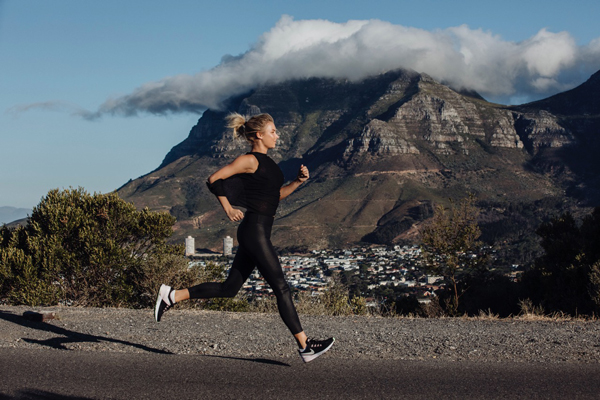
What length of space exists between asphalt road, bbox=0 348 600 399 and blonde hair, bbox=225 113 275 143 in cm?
187

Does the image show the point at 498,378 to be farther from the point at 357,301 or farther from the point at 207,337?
the point at 357,301

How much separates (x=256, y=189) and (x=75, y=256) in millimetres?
7521

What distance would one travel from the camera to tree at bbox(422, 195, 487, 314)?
46.6 ft

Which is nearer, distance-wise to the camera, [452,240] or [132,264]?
[132,264]

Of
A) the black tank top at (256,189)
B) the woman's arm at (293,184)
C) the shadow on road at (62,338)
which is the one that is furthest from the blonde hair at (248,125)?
the shadow on road at (62,338)

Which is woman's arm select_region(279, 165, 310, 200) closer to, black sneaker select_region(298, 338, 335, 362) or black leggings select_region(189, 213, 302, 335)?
black leggings select_region(189, 213, 302, 335)

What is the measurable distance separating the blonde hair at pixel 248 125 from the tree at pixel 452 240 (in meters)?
9.83

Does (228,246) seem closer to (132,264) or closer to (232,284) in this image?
(132,264)

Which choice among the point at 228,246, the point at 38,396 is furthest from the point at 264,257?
the point at 228,246

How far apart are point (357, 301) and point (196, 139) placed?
146942mm

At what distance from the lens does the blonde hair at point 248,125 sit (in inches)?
200

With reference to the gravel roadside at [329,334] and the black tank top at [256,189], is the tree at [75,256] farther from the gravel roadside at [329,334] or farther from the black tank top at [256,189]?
the black tank top at [256,189]

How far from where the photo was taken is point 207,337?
5965 millimetres

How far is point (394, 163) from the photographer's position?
9362 cm
